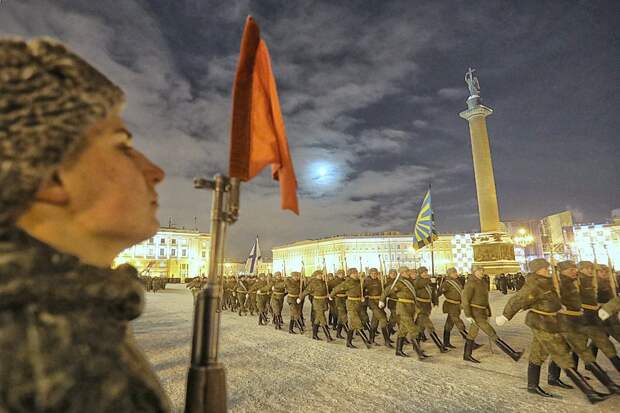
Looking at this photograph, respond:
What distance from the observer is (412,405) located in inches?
164

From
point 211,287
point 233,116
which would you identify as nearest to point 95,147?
point 211,287

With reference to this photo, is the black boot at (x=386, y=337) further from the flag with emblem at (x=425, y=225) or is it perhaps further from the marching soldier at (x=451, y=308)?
the flag with emblem at (x=425, y=225)

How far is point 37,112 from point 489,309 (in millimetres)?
8359

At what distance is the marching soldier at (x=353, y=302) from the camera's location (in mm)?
8555

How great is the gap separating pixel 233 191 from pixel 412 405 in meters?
3.90

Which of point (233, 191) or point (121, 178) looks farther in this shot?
point (233, 191)

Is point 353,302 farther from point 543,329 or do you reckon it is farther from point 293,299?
point 543,329

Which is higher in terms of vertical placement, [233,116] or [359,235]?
[359,235]

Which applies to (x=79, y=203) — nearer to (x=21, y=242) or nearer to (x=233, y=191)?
(x=21, y=242)

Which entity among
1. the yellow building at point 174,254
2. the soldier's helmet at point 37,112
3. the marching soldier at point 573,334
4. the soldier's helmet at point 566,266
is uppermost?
the yellow building at point 174,254

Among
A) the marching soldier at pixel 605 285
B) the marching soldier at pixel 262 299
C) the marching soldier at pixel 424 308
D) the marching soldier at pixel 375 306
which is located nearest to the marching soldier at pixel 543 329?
the marching soldier at pixel 605 285

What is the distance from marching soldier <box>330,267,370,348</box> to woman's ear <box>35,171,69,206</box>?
8413 millimetres

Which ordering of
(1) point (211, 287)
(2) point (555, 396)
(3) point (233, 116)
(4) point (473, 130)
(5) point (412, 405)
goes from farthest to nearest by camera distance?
(4) point (473, 130), (2) point (555, 396), (5) point (412, 405), (3) point (233, 116), (1) point (211, 287)

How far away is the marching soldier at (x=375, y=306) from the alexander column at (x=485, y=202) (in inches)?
674
